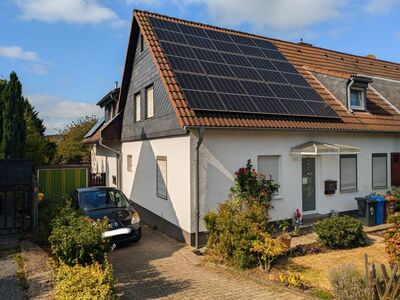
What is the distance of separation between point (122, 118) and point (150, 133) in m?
5.13

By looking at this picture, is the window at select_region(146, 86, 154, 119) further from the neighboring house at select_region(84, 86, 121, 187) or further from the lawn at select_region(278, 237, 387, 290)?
the lawn at select_region(278, 237, 387, 290)

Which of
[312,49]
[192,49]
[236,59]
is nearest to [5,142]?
[192,49]

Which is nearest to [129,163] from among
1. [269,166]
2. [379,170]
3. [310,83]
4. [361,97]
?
[269,166]

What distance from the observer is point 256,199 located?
9.96m

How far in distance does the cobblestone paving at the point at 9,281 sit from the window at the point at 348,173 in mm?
10921

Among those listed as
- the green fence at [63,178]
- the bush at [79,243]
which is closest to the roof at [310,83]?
the bush at [79,243]

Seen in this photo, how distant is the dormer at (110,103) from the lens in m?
19.7

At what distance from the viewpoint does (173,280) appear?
23.8ft

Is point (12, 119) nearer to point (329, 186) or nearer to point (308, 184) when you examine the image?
point (308, 184)

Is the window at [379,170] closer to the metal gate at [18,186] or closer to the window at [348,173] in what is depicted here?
the window at [348,173]

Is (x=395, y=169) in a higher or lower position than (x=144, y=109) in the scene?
lower

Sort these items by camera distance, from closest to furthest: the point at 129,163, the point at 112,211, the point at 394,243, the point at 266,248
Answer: the point at 394,243
the point at 266,248
the point at 112,211
the point at 129,163

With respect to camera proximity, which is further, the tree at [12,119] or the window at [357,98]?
A: the tree at [12,119]

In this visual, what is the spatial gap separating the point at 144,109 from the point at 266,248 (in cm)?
836
